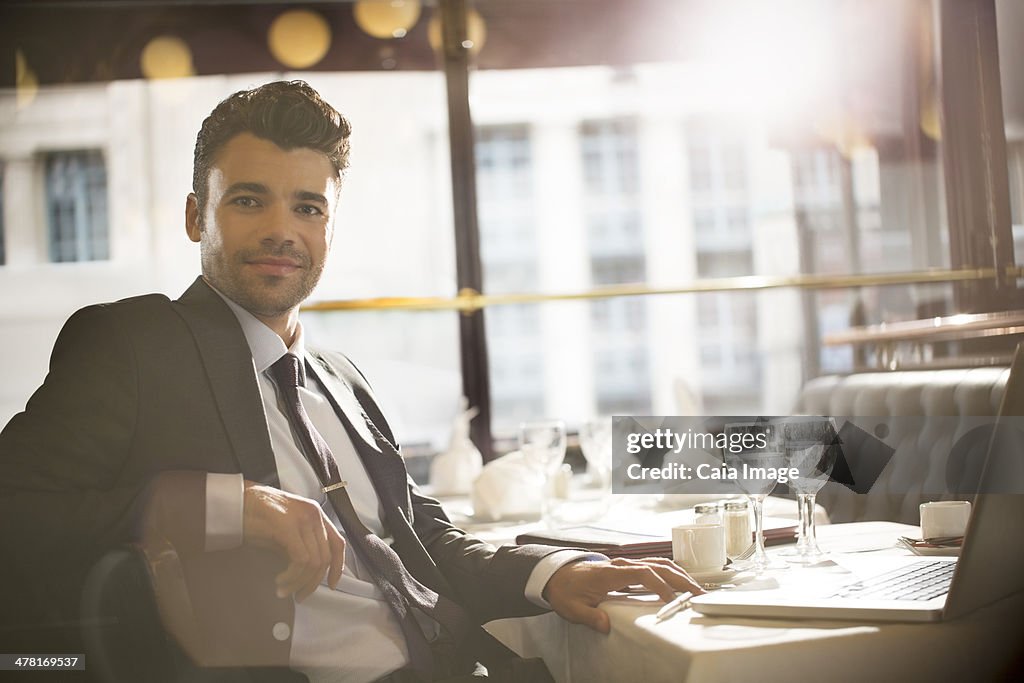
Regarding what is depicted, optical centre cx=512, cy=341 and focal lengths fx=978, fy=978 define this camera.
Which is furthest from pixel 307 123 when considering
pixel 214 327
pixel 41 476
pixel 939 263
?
pixel 939 263

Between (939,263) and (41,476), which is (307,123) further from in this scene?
(939,263)

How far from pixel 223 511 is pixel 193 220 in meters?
0.36

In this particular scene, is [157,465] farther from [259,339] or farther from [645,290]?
[645,290]

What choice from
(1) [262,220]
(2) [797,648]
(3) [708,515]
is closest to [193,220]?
(1) [262,220]

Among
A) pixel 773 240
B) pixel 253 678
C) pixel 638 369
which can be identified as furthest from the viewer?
pixel 638 369

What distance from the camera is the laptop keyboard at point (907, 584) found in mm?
816

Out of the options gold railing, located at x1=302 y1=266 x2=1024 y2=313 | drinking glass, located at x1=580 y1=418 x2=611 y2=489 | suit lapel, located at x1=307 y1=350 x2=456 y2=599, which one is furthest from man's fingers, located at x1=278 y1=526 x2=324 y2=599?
gold railing, located at x1=302 y1=266 x2=1024 y2=313

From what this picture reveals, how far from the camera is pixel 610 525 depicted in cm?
120

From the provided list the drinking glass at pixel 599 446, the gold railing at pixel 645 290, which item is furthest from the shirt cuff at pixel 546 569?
the gold railing at pixel 645 290

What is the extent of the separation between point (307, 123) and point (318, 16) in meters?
1.77

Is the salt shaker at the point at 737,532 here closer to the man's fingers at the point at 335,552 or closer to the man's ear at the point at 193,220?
the man's fingers at the point at 335,552

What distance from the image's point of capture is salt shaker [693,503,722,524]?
3.20 feet

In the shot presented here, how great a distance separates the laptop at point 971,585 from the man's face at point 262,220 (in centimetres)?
58

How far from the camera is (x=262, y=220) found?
109 cm
